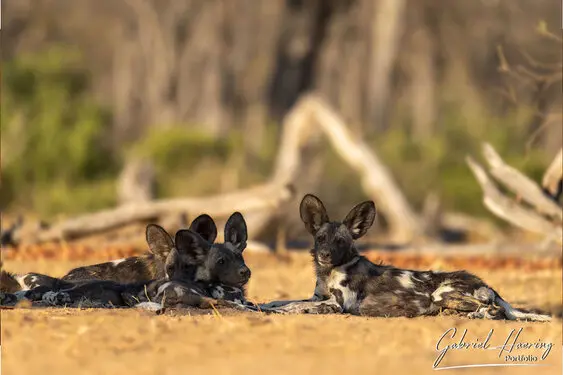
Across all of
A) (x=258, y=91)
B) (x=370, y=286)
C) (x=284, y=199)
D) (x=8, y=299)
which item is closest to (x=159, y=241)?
(x=8, y=299)

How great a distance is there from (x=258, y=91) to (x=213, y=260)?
37.5 meters

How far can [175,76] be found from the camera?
4731 cm

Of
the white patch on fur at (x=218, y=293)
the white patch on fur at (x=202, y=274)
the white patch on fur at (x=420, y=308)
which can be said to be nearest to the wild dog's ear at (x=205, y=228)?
the white patch on fur at (x=202, y=274)

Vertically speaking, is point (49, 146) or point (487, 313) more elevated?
point (49, 146)

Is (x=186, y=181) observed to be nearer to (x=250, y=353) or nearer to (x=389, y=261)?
(x=389, y=261)

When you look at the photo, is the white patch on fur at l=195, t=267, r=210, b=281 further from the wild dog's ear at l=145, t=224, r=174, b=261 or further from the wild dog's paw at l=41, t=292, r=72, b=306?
the wild dog's paw at l=41, t=292, r=72, b=306

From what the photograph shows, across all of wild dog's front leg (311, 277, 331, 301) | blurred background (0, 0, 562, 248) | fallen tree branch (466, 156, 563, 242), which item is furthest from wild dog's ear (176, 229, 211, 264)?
fallen tree branch (466, 156, 563, 242)

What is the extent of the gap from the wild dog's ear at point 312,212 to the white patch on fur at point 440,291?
1030mm

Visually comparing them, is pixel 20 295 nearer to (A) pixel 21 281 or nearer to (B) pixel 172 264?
(A) pixel 21 281

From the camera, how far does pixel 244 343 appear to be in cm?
630

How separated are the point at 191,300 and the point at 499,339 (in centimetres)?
224

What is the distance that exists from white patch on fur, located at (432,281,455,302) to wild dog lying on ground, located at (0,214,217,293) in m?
1.92

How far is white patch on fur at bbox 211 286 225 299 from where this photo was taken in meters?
8.21

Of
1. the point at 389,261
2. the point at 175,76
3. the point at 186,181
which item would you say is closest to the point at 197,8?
the point at 175,76
